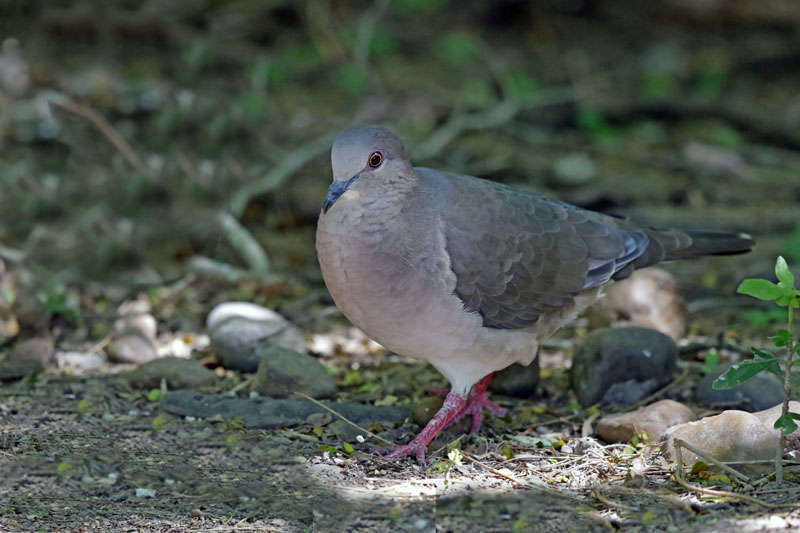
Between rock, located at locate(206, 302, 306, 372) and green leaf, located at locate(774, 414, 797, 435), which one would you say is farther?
rock, located at locate(206, 302, 306, 372)

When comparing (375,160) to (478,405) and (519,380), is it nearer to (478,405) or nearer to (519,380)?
(478,405)

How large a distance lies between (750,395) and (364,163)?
78.5 inches

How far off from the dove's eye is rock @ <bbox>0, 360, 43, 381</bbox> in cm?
206

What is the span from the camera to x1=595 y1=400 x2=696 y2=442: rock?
152 inches

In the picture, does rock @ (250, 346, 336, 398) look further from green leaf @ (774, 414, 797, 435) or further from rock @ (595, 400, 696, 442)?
green leaf @ (774, 414, 797, 435)

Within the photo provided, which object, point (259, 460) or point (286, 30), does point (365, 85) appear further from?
point (259, 460)

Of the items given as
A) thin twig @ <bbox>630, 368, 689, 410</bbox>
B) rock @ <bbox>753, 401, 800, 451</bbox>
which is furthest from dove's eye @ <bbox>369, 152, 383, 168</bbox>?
rock @ <bbox>753, 401, 800, 451</bbox>

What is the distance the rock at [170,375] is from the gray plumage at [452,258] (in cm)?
97

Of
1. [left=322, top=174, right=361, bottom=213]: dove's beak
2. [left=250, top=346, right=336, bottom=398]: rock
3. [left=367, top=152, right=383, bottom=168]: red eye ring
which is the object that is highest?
[left=367, top=152, right=383, bottom=168]: red eye ring

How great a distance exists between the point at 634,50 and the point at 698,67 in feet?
2.48

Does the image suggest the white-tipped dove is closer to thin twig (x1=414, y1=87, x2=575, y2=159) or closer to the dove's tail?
the dove's tail

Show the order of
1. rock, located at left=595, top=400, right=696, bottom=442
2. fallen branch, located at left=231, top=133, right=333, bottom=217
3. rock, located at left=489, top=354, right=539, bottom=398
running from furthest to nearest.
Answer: fallen branch, located at left=231, top=133, right=333, bottom=217 < rock, located at left=489, top=354, right=539, bottom=398 < rock, located at left=595, top=400, right=696, bottom=442

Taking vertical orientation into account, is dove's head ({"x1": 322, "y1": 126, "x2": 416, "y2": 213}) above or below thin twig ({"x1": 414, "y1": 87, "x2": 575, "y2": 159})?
above

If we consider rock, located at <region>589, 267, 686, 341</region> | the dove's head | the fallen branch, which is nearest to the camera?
the dove's head
